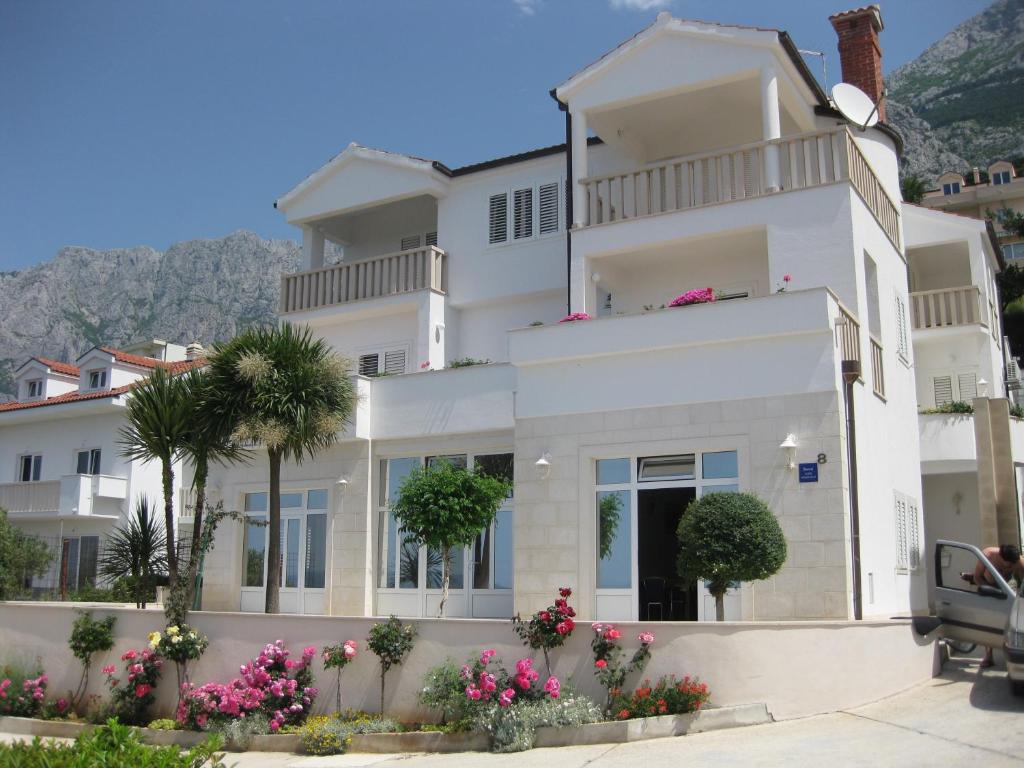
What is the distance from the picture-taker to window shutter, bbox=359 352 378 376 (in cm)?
2539

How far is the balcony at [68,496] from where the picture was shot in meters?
31.6

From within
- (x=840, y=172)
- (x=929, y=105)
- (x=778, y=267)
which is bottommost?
(x=778, y=267)

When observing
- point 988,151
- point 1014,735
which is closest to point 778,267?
point 1014,735

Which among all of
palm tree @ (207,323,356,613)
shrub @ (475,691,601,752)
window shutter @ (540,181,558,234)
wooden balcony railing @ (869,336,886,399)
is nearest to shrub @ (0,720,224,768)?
shrub @ (475,691,601,752)

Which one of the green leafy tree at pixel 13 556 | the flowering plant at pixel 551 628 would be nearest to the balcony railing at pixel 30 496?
the green leafy tree at pixel 13 556

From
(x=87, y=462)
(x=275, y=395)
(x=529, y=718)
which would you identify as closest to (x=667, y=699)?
(x=529, y=718)

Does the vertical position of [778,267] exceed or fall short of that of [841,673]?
it exceeds it

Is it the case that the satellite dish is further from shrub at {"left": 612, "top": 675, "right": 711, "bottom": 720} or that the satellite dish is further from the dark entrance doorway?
shrub at {"left": 612, "top": 675, "right": 711, "bottom": 720}

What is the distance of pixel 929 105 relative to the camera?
124125 millimetres

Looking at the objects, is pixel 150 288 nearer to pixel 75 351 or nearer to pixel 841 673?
pixel 75 351

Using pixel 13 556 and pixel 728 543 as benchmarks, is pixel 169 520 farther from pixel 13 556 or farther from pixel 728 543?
pixel 728 543

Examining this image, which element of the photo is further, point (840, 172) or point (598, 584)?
point (840, 172)

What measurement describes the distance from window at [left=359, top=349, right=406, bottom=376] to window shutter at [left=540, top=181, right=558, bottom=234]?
A: 184 inches

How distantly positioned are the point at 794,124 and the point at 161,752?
18.2 m
